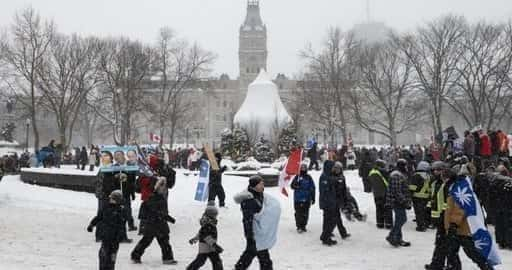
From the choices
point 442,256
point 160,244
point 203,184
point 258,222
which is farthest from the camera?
point 203,184

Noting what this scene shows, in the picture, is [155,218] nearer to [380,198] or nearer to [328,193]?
[328,193]

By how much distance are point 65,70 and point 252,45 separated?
9434 centimetres

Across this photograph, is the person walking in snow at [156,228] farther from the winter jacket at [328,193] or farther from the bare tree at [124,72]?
the bare tree at [124,72]

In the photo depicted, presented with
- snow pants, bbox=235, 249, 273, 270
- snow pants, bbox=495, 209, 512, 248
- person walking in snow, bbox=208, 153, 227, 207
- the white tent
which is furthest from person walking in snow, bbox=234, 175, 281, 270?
the white tent

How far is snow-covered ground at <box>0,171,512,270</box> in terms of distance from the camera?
1095 centimetres

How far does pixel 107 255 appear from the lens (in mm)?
9312

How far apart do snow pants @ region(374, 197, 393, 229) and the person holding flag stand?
17.9 feet

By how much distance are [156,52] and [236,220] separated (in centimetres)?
3773

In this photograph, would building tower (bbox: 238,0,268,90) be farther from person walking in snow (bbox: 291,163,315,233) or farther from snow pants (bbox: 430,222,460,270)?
snow pants (bbox: 430,222,460,270)

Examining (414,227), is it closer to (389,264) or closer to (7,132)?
(389,264)

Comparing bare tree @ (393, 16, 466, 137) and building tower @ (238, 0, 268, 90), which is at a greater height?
building tower @ (238, 0, 268, 90)

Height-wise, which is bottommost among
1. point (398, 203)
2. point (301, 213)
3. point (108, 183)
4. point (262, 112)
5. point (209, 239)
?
point (301, 213)

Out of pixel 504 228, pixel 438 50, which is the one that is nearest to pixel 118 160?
pixel 504 228

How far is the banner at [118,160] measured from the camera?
42.0 ft
